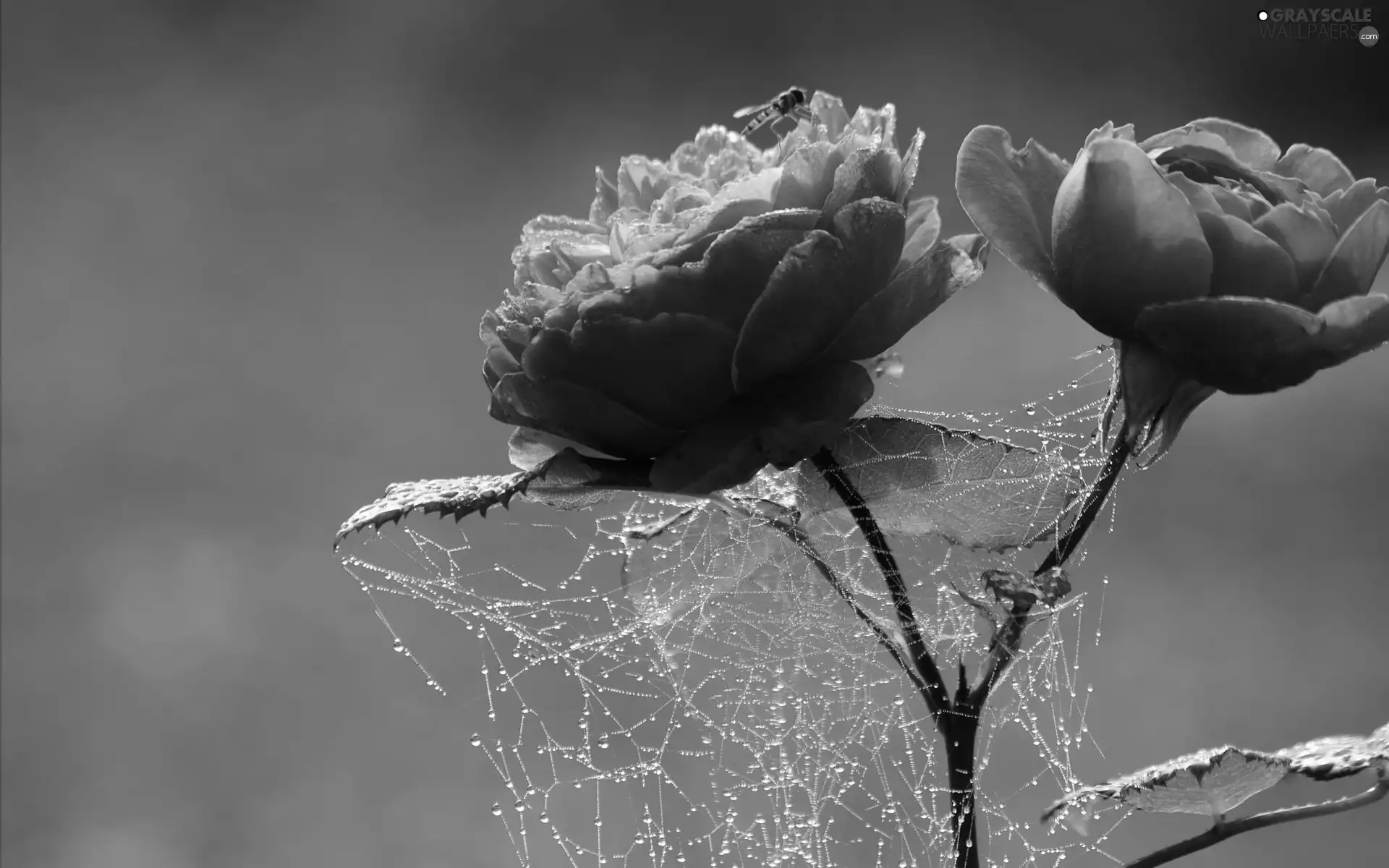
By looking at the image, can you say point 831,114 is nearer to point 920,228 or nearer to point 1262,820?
point 920,228

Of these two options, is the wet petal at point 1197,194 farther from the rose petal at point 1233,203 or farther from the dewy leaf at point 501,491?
the dewy leaf at point 501,491

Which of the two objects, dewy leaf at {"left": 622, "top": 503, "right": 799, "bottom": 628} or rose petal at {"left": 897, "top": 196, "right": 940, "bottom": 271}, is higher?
rose petal at {"left": 897, "top": 196, "right": 940, "bottom": 271}

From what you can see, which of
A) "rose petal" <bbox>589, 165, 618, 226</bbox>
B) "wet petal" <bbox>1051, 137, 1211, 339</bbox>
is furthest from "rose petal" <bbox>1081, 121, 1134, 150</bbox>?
"rose petal" <bbox>589, 165, 618, 226</bbox>

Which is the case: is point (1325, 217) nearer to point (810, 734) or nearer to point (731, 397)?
point (731, 397)

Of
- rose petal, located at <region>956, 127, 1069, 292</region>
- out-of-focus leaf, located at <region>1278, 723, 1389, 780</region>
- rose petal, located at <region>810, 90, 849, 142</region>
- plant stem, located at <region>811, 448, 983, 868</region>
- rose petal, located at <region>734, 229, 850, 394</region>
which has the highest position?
rose petal, located at <region>810, 90, 849, 142</region>

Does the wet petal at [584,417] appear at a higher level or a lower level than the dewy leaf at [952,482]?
higher

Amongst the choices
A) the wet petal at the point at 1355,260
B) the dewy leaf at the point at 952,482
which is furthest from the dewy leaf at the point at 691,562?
A: the wet petal at the point at 1355,260

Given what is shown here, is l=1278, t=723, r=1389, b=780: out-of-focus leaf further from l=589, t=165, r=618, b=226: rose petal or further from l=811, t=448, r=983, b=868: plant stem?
l=589, t=165, r=618, b=226: rose petal
